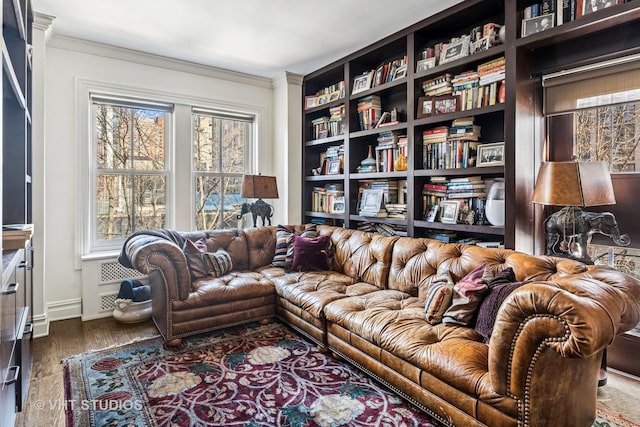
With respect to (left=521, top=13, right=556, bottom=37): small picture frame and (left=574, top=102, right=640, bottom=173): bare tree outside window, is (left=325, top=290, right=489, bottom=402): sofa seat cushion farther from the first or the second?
(left=521, top=13, right=556, bottom=37): small picture frame

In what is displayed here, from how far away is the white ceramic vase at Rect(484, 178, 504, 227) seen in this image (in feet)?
8.71

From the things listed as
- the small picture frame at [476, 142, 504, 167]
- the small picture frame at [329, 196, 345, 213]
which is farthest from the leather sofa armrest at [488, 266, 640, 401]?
the small picture frame at [329, 196, 345, 213]

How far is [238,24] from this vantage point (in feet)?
10.4

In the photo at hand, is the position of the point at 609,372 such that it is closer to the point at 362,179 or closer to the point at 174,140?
the point at 362,179

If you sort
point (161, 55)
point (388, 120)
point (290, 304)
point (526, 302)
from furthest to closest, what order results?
point (161, 55) < point (388, 120) < point (290, 304) < point (526, 302)

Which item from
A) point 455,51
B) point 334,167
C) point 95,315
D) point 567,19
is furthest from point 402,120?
point 95,315

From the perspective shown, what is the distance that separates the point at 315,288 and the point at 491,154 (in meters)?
1.69

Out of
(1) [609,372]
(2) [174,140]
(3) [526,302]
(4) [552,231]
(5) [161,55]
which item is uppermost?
(5) [161,55]

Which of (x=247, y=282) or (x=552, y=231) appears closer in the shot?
(x=552, y=231)

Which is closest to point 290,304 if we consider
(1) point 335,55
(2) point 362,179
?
(2) point 362,179

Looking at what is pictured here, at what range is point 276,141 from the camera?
4738 millimetres

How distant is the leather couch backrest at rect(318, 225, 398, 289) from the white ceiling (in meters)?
1.84

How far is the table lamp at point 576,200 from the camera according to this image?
6.85 feet

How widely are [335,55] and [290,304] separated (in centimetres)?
264
